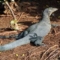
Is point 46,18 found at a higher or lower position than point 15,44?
higher

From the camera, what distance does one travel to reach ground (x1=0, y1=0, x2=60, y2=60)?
4.75 meters

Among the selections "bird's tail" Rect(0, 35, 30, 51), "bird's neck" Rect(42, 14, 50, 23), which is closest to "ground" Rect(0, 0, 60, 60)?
"bird's tail" Rect(0, 35, 30, 51)

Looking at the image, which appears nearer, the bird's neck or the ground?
the ground

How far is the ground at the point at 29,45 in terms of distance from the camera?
4.75m

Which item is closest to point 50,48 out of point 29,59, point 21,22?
point 29,59

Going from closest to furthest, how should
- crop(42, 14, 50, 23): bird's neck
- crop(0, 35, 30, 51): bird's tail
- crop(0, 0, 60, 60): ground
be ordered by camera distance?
crop(0, 0, 60, 60): ground → crop(0, 35, 30, 51): bird's tail → crop(42, 14, 50, 23): bird's neck

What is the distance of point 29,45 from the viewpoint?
5.22 m

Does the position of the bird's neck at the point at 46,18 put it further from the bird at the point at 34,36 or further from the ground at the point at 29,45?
the ground at the point at 29,45

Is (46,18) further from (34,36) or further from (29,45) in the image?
(29,45)

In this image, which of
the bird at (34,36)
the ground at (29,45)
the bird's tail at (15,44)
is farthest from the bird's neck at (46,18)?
the bird's tail at (15,44)

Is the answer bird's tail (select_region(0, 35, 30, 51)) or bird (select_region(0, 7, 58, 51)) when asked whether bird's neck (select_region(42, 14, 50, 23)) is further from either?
bird's tail (select_region(0, 35, 30, 51))

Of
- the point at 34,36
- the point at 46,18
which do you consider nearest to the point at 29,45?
the point at 34,36

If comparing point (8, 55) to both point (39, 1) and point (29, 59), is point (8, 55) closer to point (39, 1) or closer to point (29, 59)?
point (29, 59)

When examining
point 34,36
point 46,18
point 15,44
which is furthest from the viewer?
point 46,18
